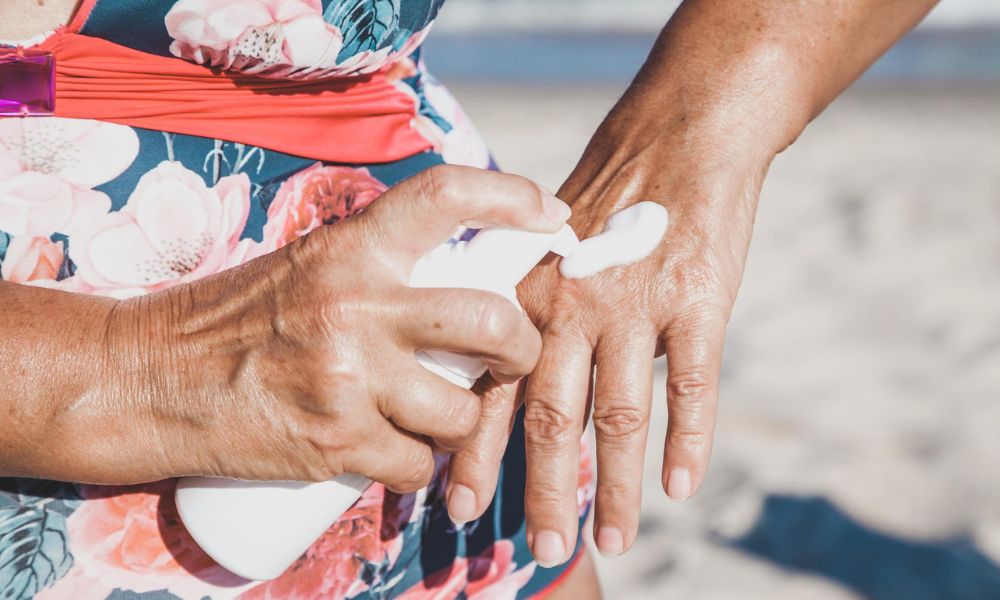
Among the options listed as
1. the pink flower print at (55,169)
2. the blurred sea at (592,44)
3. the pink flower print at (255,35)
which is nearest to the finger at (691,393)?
the pink flower print at (255,35)

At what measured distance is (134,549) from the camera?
91cm

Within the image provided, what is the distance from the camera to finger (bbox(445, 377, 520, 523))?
93cm

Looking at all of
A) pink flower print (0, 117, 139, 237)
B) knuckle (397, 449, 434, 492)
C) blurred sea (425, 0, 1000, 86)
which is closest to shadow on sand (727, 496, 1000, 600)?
knuckle (397, 449, 434, 492)

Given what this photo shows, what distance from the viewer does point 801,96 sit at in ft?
3.48

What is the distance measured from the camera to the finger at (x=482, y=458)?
0.93 metres

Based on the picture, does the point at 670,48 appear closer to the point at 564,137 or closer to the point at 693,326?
the point at 693,326

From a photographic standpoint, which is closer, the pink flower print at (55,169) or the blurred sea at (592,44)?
the pink flower print at (55,169)

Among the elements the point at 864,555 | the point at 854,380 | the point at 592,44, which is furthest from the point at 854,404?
the point at 592,44

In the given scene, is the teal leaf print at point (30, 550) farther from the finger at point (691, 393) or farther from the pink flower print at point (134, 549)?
the finger at point (691, 393)

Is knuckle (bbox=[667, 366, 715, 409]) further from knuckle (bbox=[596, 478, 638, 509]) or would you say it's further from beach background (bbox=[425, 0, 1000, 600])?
beach background (bbox=[425, 0, 1000, 600])

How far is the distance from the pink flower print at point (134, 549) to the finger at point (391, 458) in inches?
9.6

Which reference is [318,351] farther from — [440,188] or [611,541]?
[611,541]

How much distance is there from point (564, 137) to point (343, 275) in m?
4.77

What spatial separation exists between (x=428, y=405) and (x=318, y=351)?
10cm
